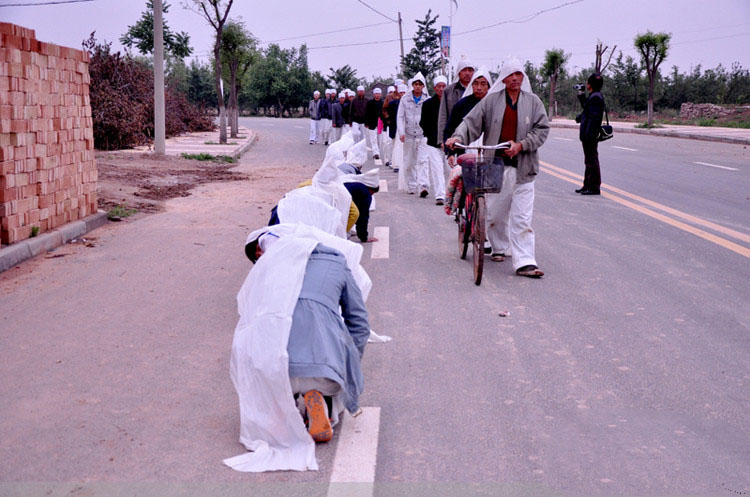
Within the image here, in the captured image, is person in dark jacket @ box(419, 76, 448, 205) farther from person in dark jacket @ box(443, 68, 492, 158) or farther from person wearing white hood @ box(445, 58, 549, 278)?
person wearing white hood @ box(445, 58, 549, 278)

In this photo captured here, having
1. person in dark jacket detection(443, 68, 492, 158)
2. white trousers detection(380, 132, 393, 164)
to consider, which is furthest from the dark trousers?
white trousers detection(380, 132, 393, 164)

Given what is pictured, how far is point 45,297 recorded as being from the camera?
678cm

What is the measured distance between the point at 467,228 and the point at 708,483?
4640 mm

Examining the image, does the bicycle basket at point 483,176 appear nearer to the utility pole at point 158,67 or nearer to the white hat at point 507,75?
the white hat at point 507,75

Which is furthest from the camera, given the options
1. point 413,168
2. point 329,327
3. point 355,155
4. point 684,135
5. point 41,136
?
point 684,135

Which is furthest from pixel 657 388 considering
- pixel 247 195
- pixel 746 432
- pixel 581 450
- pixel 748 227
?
pixel 247 195

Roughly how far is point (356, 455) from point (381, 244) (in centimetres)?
537

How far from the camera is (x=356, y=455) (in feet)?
12.3

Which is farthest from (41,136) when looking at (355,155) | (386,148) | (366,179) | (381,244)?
(386,148)

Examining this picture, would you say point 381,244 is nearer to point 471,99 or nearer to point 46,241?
point 471,99

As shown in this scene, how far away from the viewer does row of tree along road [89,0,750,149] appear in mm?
24406

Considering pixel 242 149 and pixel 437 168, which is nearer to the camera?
pixel 437 168

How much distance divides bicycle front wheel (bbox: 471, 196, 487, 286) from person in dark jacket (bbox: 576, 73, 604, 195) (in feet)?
20.3

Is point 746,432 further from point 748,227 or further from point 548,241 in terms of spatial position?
point 748,227
